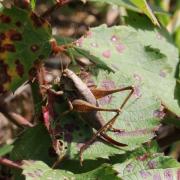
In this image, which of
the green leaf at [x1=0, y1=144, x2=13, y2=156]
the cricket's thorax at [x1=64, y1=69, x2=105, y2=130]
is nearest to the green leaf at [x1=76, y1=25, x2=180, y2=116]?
the cricket's thorax at [x1=64, y1=69, x2=105, y2=130]

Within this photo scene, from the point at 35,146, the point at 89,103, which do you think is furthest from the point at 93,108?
the point at 35,146

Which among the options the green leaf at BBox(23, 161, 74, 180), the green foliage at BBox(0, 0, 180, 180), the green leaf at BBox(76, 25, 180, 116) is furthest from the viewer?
the green leaf at BBox(76, 25, 180, 116)

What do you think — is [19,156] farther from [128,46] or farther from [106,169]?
[128,46]

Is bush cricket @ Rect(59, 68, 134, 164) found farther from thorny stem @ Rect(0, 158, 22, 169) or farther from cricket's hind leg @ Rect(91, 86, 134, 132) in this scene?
thorny stem @ Rect(0, 158, 22, 169)

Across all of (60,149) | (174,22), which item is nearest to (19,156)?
(60,149)

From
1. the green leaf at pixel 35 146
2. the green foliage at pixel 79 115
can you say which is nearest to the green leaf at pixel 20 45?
the green foliage at pixel 79 115

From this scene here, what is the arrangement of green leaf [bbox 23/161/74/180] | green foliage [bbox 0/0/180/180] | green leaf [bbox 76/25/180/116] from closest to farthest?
green leaf [bbox 23/161/74/180], green foliage [bbox 0/0/180/180], green leaf [bbox 76/25/180/116]

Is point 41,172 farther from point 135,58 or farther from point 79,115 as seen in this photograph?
point 135,58
